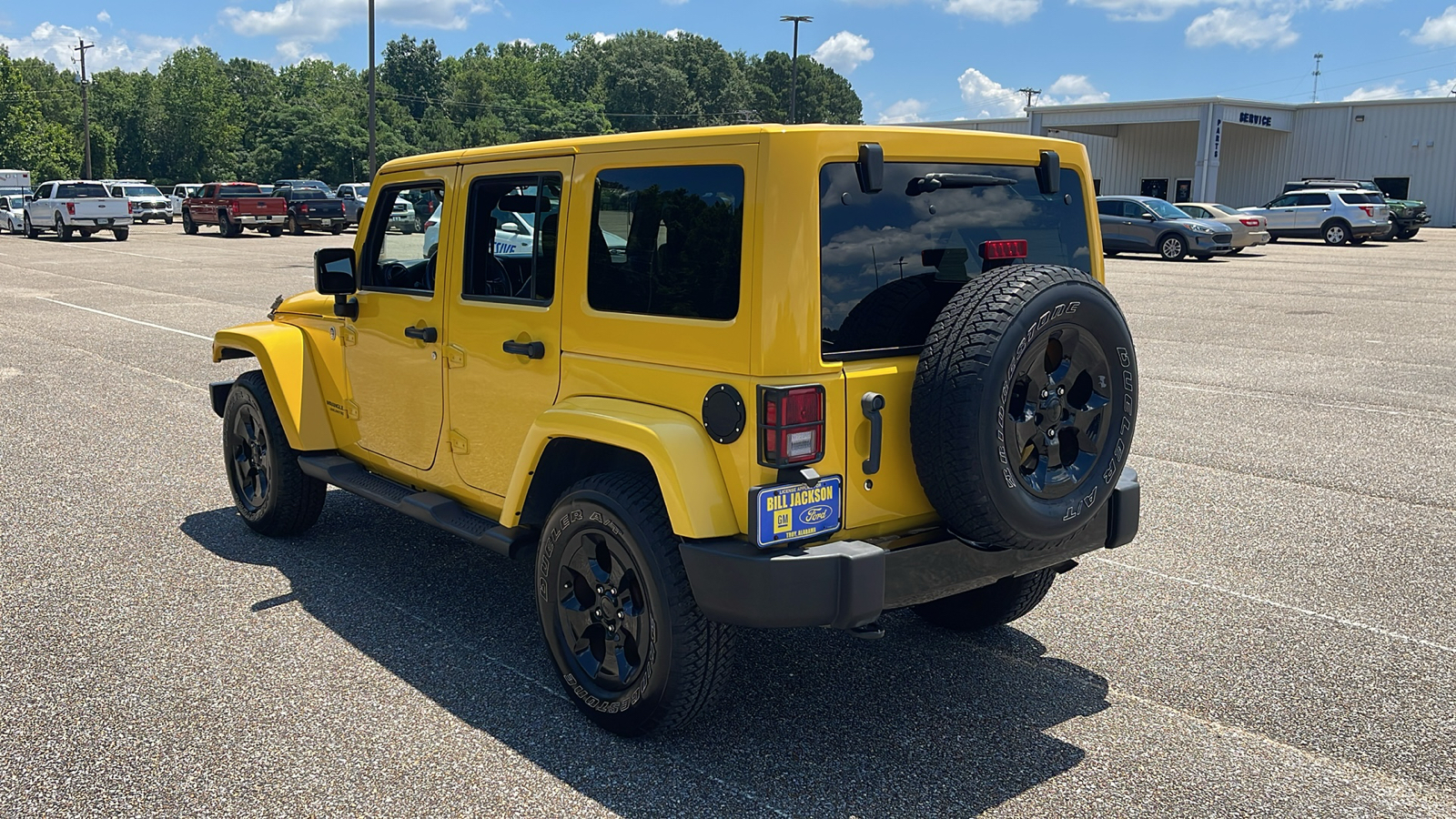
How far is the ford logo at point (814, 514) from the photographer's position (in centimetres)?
334

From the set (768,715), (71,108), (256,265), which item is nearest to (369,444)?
(768,715)

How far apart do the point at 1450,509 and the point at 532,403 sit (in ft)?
17.8

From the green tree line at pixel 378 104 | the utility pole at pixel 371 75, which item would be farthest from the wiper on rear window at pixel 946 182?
the green tree line at pixel 378 104

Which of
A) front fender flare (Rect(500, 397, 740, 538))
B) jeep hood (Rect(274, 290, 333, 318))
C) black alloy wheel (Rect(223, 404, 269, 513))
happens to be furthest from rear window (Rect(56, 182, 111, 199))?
front fender flare (Rect(500, 397, 740, 538))

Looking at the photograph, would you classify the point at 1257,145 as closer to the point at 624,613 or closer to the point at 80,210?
the point at 80,210

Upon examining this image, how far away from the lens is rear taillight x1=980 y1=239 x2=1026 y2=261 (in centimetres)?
371

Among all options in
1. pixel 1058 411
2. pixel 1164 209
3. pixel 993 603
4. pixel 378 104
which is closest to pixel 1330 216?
pixel 1164 209

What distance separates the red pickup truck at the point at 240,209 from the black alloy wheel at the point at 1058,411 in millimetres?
38019

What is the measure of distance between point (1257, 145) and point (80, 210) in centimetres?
4640

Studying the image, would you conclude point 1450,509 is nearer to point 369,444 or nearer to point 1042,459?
point 1042,459

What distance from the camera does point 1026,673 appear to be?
14.1 feet

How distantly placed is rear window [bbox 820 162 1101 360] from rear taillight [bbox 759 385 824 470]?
168 mm

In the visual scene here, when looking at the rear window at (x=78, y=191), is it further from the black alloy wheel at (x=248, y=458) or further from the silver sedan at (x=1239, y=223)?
the black alloy wheel at (x=248, y=458)

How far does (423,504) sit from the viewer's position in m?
4.71
